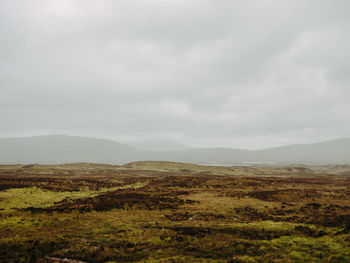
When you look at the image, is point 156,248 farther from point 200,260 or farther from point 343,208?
point 343,208

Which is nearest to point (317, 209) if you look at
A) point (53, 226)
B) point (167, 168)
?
point (53, 226)

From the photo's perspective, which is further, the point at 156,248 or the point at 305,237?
the point at 305,237

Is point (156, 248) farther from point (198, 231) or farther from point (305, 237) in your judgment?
point (305, 237)

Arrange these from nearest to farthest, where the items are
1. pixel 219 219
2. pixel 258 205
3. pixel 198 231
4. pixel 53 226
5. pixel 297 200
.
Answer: pixel 198 231, pixel 53 226, pixel 219 219, pixel 258 205, pixel 297 200

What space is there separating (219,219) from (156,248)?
409 inches

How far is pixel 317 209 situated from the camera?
28188mm

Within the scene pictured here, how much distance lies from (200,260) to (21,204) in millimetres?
28072

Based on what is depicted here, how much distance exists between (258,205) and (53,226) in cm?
2541

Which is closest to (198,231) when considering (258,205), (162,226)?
(162,226)

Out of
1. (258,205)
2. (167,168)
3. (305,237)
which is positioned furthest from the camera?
(167,168)

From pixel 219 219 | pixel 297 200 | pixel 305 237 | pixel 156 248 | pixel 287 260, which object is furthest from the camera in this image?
pixel 297 200

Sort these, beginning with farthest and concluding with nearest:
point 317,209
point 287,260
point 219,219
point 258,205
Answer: point 258,205, point 317,209, point 219,219, point 287,260

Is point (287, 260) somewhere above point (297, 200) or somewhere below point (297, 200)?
above

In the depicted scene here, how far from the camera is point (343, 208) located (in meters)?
28.4
